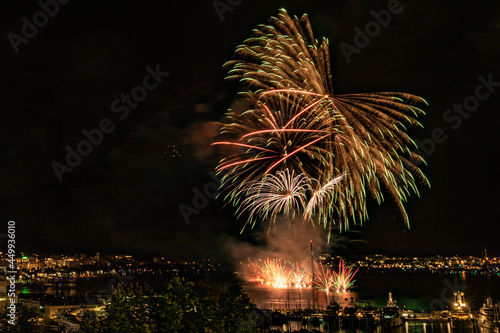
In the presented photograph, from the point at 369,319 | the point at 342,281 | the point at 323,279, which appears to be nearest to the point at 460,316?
the point at 369,319

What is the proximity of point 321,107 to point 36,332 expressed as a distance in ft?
30.7

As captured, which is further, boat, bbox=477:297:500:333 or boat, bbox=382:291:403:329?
boat, bbox=382:291:403:329

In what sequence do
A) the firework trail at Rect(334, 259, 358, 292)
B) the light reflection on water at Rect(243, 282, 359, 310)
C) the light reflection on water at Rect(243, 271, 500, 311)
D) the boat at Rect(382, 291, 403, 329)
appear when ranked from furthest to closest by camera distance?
the light reflection on water at Rect(243, 271, 500, 311)
the firework trail at Rect(334, 259, 358, 292)
the light reflection on water at Rect(243, 282, 359, 310)
the boat at Rect(382, 291, 403, 329)

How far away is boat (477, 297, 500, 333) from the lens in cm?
2528

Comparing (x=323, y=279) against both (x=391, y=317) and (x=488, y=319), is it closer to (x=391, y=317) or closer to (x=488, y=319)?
(x=391, y=317)

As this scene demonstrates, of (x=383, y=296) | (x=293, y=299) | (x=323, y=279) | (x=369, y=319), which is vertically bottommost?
(x=383, y=296)

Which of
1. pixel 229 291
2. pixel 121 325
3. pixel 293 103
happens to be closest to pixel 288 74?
pixel 293 103

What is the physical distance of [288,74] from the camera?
12.6 meters

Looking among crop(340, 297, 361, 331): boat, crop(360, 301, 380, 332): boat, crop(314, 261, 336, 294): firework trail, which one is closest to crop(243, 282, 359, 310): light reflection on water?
crop(314, 261, 336, 294): firework trail

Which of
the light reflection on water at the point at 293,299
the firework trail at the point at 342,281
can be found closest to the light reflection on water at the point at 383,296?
the light reflection on water at the point at 293,299

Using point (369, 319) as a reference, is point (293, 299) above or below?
above

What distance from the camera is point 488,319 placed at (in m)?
26.7

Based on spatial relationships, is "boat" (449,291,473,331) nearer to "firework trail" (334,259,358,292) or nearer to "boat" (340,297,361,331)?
"boat" (340,297,361,331)

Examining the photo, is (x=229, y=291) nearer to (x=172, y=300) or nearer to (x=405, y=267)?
(x=172, y=300)
